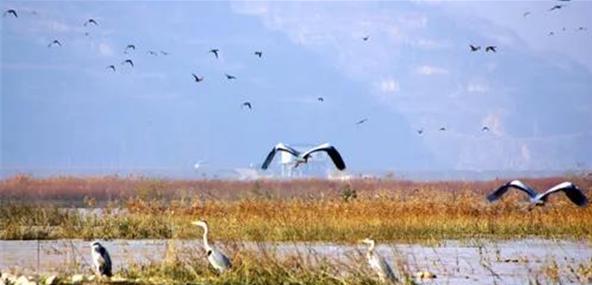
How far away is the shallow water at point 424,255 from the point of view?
55.4 feet

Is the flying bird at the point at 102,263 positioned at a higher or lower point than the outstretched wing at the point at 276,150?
lower

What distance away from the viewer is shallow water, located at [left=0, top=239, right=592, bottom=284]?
16891 mm

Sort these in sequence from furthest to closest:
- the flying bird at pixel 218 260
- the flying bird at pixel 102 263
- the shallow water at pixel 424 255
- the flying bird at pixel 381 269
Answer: the shallow water at pixel 424 255 → the flying bird at pixel 102 263 → the flying bird at pixel 218 260 → the flying bird at pixel 381 269

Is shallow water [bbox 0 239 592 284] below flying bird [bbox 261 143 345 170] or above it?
below

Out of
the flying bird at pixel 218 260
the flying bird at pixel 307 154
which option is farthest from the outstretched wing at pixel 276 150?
the flying bird at pixel 218 260

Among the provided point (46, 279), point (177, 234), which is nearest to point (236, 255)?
point (46, 279)

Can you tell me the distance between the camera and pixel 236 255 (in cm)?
1448

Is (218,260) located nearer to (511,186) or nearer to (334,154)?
(334,154)

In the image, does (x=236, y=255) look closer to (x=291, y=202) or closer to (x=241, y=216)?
(x=241, y=216)

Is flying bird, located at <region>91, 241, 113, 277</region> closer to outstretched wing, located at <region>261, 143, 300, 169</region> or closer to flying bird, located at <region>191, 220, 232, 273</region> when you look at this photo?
flying bird, located at <region>191, 220, 232, 273</region>

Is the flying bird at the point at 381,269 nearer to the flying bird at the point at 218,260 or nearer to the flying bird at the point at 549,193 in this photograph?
the flying bird at the point at 218,260

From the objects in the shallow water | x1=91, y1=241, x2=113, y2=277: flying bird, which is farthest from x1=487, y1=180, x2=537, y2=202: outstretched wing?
x1=91, y1=241, x2=113, y2=277: flying bird

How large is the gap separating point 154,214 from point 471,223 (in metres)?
6.44

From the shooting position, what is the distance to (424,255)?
68.6 ft
